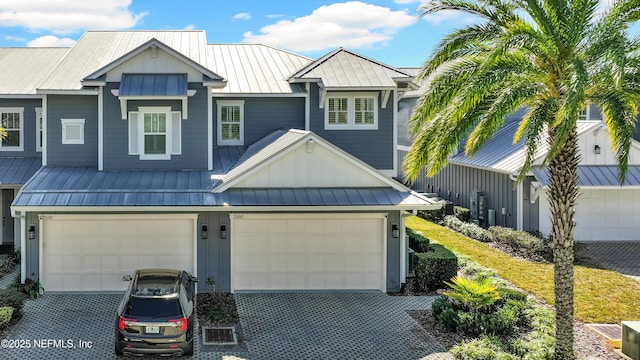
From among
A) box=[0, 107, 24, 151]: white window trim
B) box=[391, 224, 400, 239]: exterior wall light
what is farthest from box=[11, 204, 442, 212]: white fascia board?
box=[0, 107, 24, 151]: white window trim

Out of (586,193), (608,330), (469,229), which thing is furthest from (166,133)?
(586,193)

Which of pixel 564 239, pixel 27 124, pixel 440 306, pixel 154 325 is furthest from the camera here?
pixel 27 124

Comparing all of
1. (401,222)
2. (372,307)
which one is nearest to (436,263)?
(401,222)

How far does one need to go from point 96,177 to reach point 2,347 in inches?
245

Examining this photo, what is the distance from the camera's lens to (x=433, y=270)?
1683 cm

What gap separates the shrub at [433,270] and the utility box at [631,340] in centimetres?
528

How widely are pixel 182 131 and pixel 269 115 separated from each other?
11.2 ft

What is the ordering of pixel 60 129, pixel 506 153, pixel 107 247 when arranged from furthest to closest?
pixel 506 153
pixel 60 129
pixel 107 247

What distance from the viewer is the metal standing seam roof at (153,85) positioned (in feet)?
56.9

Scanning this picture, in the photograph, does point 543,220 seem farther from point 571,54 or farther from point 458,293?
point 571,54

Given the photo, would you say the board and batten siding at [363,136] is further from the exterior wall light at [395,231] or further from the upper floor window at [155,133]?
the upper floor window at [155,133]

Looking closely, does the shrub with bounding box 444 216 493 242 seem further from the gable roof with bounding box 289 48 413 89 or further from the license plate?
the license plate

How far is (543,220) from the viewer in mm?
22688

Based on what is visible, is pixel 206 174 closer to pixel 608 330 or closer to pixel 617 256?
pixel 608 330
